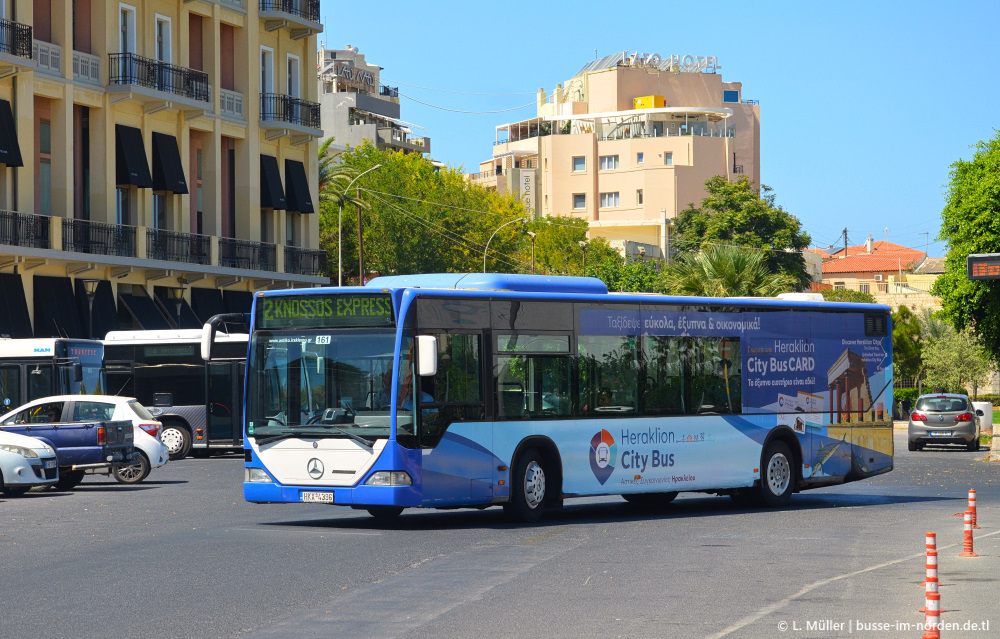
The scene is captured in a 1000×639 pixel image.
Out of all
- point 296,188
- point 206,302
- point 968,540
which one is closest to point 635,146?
point 296,188

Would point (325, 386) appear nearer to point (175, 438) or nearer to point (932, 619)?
point (932, 619)

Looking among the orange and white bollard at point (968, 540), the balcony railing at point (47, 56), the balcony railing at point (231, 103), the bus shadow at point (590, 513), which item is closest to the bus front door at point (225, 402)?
the balcony railing at point (47, 56)

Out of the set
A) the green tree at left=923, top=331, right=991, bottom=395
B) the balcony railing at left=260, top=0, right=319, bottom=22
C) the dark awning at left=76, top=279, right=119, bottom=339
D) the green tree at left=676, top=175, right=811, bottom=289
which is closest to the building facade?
the green tree at left=676, top=175, right=811, bottom=289

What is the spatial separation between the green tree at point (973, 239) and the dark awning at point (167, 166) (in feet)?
80.1

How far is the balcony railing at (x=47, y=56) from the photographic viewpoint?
4112 centimetres

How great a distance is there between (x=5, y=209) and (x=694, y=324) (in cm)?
2590

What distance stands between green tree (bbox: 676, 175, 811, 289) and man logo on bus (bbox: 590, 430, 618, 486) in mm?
72956

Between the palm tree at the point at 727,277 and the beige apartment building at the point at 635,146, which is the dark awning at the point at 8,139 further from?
the beige apartment building at the point at 635,146

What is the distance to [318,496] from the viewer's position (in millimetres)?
16859

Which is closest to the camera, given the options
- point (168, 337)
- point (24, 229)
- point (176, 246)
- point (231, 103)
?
point (168, 337)

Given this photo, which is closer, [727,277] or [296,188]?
[727,277]

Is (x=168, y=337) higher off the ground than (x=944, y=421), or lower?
higher

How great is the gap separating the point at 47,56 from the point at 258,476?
27960mm

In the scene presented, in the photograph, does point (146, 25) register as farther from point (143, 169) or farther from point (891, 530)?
point (891, 530)
